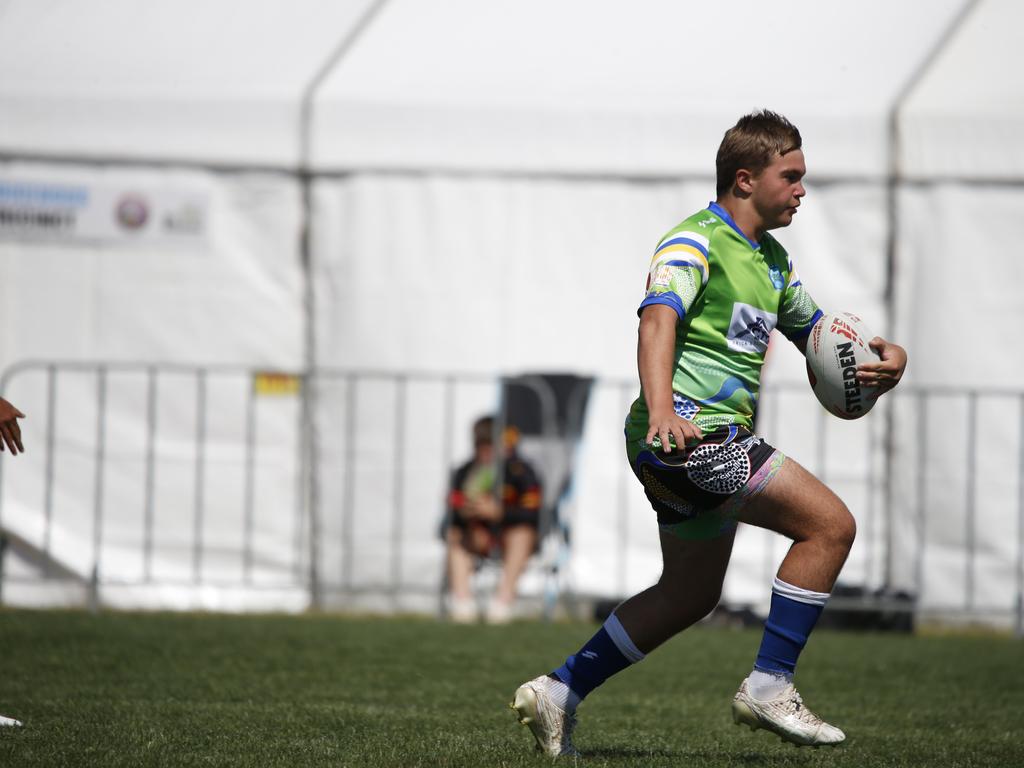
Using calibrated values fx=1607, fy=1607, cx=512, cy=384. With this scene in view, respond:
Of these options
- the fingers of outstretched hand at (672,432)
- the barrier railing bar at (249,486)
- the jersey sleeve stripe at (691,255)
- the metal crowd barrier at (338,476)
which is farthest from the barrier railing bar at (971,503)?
the fingers of outstretched hand at (672,432)

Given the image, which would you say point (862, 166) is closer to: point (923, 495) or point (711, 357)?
point (923, 495)

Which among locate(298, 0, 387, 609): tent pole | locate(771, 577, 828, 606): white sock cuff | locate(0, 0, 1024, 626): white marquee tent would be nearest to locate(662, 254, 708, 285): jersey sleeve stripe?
locate(771, 577, 828, 606): white sock cuff

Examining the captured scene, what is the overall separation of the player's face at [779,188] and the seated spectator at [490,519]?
574 cm

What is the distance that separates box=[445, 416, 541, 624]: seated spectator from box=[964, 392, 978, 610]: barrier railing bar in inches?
106

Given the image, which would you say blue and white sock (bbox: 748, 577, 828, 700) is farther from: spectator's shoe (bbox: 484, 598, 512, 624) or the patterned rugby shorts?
spectator's shoe (bbox: 484, 598, 512, 624)

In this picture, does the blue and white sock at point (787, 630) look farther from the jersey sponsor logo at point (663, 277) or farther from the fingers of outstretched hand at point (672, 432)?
the jersey sponsor logo at point (663, 277)

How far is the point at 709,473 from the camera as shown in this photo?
410 cm

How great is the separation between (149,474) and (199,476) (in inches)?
13.6

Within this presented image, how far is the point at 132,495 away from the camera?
10.7 metres

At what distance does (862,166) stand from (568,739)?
7026 mm

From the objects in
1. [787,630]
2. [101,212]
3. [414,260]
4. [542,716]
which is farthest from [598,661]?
[101,212]

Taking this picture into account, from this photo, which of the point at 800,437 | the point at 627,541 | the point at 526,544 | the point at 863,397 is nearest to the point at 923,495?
the point at 800,437

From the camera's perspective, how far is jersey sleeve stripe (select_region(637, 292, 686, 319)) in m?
Answer: 4.12

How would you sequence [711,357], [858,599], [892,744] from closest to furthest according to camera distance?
[711,357] → [892,744] → [858,599]
